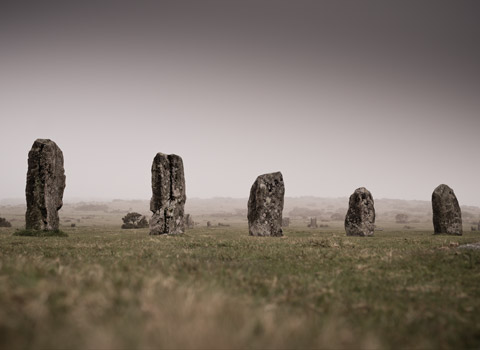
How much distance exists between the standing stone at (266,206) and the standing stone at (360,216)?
881cm

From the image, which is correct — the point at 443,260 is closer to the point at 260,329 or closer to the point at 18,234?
the point at 260,329

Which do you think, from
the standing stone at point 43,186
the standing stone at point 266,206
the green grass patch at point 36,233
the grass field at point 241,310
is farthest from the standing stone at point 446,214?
the standing stone at point 43,186

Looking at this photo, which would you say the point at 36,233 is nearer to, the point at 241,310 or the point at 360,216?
the point at 241,310

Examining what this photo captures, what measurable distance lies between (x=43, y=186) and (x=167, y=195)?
30.6ft

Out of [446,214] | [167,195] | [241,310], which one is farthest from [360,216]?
[241,310]

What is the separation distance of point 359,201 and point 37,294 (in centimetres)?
3294

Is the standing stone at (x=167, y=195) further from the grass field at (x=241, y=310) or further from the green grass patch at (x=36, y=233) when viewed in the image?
the grass field at (x=241, y=310)

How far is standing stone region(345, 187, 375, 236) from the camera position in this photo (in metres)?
32.7

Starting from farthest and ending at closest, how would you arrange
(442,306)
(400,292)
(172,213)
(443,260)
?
(172,213) < (443,260) < (400,292) < (442,306)

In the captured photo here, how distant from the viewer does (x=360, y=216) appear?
3291cm

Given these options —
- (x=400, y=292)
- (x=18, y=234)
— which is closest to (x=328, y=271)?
(x=400, y=292)

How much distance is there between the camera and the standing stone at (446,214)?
35000 mm

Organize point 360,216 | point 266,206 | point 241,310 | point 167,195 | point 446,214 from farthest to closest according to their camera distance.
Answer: point 446,214 < point 360,216 < point 266,206 < point 167,195 < point 241,310

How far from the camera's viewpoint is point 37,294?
4.05 meters
